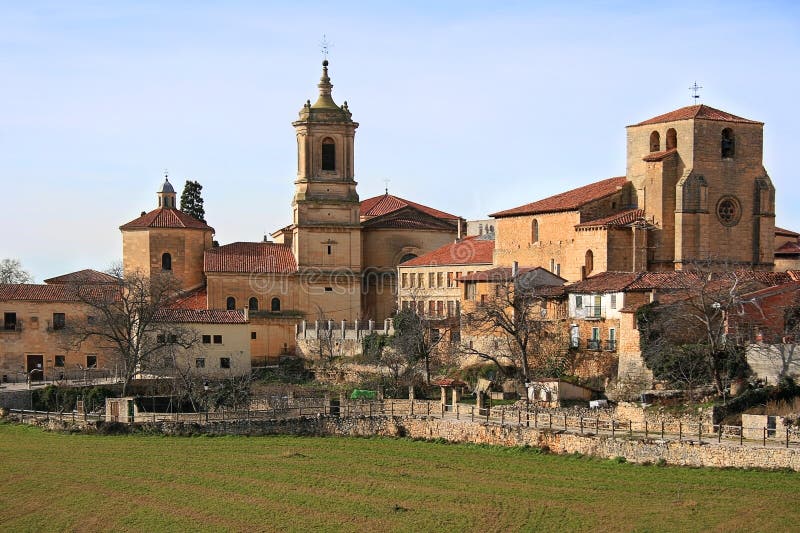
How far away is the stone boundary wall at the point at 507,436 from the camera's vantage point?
4266 cm

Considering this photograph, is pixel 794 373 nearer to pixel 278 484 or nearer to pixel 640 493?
pixel 640 493

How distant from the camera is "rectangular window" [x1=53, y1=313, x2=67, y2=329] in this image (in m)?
72.9

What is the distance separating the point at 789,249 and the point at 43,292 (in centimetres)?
3347

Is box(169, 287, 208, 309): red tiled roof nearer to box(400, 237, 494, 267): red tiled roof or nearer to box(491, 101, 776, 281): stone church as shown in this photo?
box(400, 237, 494, 267): red tiled roof

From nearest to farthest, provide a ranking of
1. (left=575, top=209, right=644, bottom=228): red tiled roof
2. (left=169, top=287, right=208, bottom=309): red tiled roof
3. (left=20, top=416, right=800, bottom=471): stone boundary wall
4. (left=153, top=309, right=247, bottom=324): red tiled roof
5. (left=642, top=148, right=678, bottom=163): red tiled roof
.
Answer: (left=20, top=416, right=800, bottom=471): stone boundary wall → (left=642, top=148, right=678, bottom=163): red tiled roof → (left=575, top=209, right=644, bottom=228): red tiled roof → (left=153, top=309, right=247, bottom=324): red tiled roof → (left=169, top=287, right=208, bottom=309): red tiled roof

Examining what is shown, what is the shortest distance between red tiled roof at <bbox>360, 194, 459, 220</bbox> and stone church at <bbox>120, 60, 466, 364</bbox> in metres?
4.44

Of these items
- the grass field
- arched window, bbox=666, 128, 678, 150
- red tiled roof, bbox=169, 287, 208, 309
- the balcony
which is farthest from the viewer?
red tiled roof, bbox=169, 287, 208, 309

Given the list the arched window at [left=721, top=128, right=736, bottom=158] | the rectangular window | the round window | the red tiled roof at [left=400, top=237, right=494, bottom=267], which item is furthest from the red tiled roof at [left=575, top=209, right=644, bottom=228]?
the rectangular window

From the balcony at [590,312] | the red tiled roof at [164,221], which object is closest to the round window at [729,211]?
the balcony at [590,312]

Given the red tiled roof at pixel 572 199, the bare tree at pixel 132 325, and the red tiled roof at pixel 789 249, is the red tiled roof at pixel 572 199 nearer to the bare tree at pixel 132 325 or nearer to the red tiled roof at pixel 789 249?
the red tiled roof at pixel 789 249

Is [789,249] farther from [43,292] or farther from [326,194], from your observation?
[43,292]

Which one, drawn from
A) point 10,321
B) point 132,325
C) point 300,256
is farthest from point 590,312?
point 10,321

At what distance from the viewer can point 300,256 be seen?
3036 inches

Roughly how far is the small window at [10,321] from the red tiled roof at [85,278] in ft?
17.3
